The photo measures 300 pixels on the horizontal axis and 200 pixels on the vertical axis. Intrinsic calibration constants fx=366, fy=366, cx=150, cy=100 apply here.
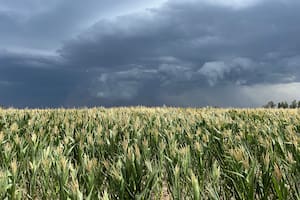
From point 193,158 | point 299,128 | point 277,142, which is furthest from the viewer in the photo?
point 299,128

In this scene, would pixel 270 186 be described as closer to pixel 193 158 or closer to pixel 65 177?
pixel 193 158

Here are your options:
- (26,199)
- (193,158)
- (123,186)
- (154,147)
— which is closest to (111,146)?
(154,147)

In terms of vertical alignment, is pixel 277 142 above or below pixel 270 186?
above

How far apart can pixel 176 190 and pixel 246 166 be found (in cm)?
65

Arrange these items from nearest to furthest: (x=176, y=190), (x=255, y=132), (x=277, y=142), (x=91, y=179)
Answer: (x=176, y=190)
(x=91, y=179)
(x=277, y=142)
(x=255, y=132)

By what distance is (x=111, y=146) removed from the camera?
5.29m

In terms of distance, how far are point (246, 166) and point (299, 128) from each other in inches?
172

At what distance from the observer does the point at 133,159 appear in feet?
10.6

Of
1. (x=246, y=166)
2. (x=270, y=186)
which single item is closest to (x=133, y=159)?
(x=246, y=166)

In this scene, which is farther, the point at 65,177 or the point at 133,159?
the point at 133,159

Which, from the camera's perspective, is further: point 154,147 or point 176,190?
point 154,147

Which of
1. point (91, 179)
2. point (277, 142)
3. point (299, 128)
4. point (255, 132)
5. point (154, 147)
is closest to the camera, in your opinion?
point (91, 179)

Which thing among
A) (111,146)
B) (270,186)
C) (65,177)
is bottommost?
(270,186)

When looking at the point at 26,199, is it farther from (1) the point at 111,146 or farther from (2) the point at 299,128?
(2) the point at 299,128
